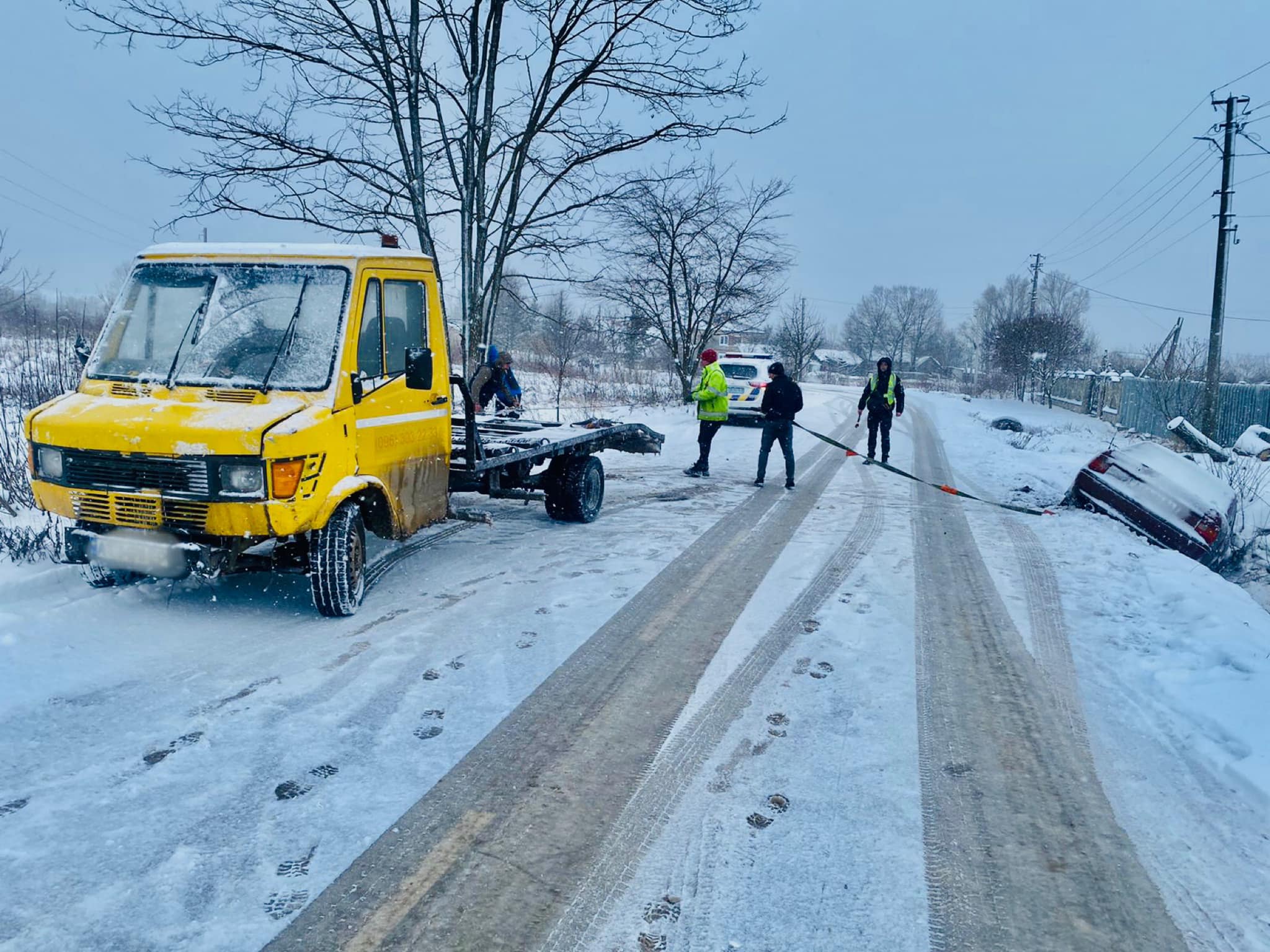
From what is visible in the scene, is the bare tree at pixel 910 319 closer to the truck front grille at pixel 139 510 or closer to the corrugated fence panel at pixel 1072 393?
the corrugated fence panel at pixel 1072 393

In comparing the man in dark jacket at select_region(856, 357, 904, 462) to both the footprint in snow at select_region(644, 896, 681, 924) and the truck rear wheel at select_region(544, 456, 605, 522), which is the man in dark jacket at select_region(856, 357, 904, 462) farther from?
the footprint in snow at select_region(644, 896, 681, 924)

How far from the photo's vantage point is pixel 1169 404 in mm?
22641

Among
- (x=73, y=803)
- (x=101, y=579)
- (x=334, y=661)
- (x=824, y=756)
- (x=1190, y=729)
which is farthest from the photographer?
(x=101, y=579)

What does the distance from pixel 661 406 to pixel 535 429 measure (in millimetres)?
16946

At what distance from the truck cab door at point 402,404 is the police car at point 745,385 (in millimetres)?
12938

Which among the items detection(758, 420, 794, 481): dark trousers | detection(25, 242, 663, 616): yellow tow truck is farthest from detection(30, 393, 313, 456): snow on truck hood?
detection(758, 420, 794, 481): dark trousers

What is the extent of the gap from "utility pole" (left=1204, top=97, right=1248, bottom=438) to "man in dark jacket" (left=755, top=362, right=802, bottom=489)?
51.5ft

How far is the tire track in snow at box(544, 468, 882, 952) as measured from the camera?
267cm

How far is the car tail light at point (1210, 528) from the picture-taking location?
26.9ft

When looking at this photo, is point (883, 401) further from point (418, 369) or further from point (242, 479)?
point (242, 479)

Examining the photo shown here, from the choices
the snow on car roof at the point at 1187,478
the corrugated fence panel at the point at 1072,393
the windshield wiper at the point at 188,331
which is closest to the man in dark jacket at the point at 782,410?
the snow on car roof at the point at 1187,478

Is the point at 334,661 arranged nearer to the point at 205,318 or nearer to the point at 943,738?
the point at 205,318

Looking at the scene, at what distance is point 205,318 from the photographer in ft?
18.2

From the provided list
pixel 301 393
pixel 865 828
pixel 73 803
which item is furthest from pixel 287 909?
pixel 301 393
